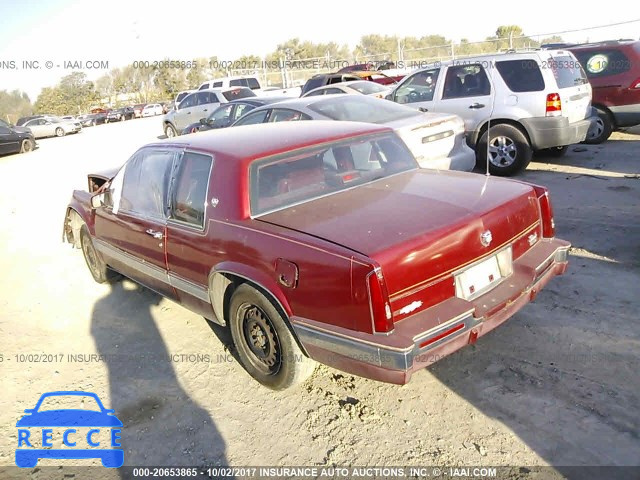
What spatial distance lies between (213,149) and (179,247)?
2.49ft

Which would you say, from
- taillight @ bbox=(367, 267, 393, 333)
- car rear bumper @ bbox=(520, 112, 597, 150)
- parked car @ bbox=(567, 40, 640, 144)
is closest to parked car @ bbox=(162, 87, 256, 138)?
parked car @ bbox=(567, 40, 640, 144)

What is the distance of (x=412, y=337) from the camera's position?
2.71m

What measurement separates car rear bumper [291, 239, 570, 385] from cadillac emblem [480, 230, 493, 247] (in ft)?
0.97

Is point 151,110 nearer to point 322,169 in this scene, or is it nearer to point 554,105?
point 554,105

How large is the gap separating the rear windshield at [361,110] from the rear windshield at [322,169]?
9.82 ft

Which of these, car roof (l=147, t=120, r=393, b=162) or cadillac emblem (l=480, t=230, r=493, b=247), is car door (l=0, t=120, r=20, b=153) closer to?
car roof (l=147, t=120, r=393, b=162)

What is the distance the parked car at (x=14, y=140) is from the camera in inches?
764

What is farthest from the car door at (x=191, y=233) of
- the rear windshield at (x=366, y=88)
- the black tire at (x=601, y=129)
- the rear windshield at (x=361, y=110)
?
the rear windshield at (x=366, y=88)

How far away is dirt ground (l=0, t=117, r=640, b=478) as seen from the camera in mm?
2863

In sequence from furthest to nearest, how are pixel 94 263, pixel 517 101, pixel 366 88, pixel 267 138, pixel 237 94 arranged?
pixel 237 94, pixel 366 88, pixel 517 101, pixel 94 263, pixel 267 138

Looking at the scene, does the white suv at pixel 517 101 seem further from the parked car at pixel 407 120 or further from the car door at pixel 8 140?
the car door at pixel 8 140

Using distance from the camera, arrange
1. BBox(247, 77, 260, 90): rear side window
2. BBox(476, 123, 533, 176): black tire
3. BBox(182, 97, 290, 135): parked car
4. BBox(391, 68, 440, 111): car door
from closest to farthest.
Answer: BBox(476, 123, 533, 176): black tire, BBox(391, 68, 440, 111): car door, BBox(182, 97, 290, 135): parked car, BBox(247, 77, 260, 90): rear side window

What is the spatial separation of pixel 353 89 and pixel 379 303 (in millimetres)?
9641

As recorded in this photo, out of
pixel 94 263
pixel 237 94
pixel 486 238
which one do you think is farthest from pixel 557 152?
pixel 237 94
